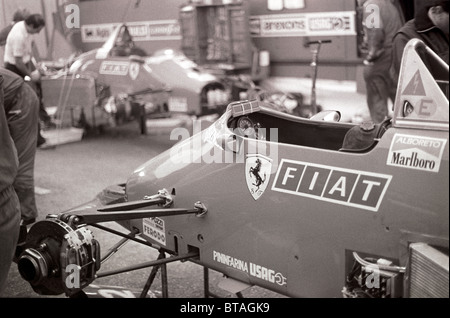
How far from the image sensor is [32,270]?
2.96 meters

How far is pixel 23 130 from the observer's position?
5062 mm

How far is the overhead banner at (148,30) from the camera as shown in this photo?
12.2 meters

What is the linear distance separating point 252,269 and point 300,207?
1.58 feet

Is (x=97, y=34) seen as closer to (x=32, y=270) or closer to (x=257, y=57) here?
(x=257, y=57)

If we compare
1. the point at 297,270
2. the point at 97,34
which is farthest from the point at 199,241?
the point at 97,34

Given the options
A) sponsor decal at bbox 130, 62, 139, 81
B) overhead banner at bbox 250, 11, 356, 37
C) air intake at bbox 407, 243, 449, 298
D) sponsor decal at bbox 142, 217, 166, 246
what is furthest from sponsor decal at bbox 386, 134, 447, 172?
overhead banner at bbox 250, 11, 356, 37

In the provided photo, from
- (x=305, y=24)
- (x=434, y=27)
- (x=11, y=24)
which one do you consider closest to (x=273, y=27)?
(x=305, y=24)

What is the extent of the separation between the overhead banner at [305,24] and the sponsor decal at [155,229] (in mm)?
6897

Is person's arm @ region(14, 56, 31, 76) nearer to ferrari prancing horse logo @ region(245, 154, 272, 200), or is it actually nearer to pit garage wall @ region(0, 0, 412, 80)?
pit garage wall @ region(0, 0, 412, 80)

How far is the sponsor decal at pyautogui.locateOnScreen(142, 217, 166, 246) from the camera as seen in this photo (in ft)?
11.7

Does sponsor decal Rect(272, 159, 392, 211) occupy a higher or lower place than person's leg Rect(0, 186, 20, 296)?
higher

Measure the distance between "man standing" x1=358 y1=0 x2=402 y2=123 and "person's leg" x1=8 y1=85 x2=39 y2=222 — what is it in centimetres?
348

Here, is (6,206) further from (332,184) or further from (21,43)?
(21,43)

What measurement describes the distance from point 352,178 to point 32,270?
1504 mm
